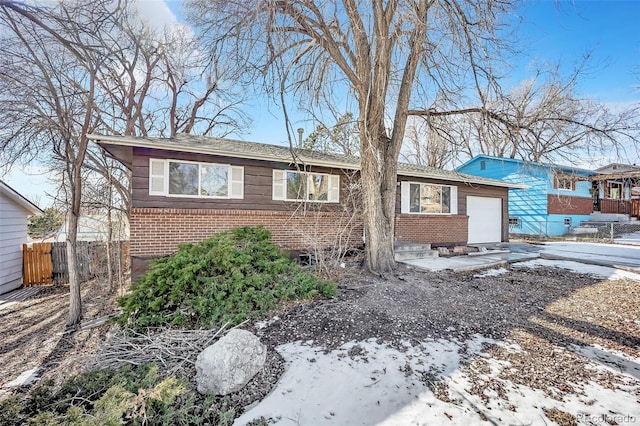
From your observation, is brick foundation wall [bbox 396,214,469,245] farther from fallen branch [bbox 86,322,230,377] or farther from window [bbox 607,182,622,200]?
window [bbox 607,182,622,200]

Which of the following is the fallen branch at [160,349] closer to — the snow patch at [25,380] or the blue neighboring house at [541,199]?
the snow patch at [25,380]

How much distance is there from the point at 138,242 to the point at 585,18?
9905 mm

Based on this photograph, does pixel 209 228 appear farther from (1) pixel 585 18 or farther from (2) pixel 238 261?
(1) pixel 585 18

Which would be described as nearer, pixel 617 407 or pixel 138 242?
pixel 617 407

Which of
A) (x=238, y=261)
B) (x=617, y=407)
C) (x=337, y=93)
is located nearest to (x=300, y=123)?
(x=337, y=93)

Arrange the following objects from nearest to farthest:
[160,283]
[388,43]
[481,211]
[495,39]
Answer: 1. [160,283]
2. [388,43]
3. [495,39]
4. [481,211]

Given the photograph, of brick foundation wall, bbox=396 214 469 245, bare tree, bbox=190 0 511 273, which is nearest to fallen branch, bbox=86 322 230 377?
bare tree, bbox=190 0 511 273

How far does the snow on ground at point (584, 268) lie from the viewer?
22.5ft

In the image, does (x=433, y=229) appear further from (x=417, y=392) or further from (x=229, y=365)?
(x=229, y=365)

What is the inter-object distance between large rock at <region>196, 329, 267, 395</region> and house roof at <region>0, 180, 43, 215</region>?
10714 millimetres

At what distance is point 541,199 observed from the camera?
16.7m

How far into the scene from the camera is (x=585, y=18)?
4.70 m

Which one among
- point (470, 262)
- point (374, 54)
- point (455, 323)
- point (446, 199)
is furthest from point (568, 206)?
point (455, 323)

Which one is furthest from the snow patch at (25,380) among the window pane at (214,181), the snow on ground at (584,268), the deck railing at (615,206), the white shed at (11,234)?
the deck railing at (615,206)
